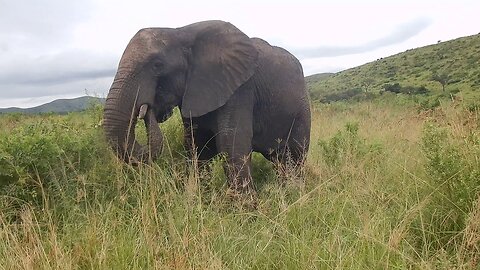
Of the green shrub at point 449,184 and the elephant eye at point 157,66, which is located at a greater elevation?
the elephant eye at point 157,66

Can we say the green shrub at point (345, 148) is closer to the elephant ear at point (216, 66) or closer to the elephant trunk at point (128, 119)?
the elephant ear at point (216, 66)

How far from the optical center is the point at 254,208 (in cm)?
495

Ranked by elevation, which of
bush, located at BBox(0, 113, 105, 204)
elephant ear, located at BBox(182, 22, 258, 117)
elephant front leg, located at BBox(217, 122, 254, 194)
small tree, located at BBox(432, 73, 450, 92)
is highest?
elephant ear, located at BBox(182, 22, 258, 117)

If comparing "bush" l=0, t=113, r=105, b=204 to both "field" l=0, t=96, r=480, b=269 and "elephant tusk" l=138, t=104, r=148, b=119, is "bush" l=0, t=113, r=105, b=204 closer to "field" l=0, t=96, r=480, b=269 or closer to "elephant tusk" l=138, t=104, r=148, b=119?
"field" l=0, t=96, r=480, b=269

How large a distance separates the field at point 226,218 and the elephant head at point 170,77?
1.23ft

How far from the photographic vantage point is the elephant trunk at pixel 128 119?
476 cm

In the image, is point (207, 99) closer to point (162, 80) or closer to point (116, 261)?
point (162, 80)

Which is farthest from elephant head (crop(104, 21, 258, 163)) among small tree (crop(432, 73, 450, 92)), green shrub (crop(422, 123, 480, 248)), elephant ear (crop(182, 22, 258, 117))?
small tree (crop(432, 73, 450, 92))

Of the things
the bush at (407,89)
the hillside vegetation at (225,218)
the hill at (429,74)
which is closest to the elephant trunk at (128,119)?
the hillside vegetation at (225,218)

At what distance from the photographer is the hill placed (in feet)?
107

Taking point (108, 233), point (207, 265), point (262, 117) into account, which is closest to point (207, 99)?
point (262, 117)

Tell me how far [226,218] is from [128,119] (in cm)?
130

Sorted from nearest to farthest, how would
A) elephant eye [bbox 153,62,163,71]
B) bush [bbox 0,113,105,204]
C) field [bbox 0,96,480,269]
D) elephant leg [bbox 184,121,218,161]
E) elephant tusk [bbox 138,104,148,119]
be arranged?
1. field [bbox 0,96,480,269]
2. bush [bbox 0,113,105,204]
3. elephant tusk [bbox 138,104,148,119]
4. elephant eye [bbox 153,62,163,71]
5. elephant leg [bbox 184,121,218,161]

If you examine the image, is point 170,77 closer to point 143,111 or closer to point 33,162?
point 143,111
